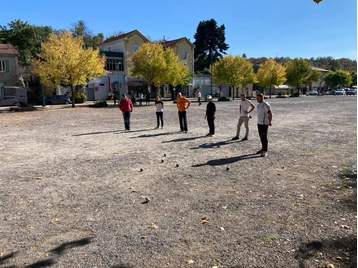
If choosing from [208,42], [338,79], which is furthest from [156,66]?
[338,79]

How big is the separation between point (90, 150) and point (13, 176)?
9.53ft

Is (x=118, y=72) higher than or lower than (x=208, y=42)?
lower

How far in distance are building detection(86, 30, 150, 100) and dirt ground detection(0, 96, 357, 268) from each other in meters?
43.4

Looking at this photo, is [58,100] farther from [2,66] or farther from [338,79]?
[338,79]

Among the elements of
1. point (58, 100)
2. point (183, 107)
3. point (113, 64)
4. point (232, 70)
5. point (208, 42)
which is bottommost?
point (183, 107)

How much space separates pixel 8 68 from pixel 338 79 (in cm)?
9776

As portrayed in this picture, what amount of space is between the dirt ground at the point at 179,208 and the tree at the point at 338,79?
10510cm

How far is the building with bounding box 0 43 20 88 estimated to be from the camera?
41.8 m

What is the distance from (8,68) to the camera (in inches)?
1658

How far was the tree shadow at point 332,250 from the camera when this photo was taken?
3.22 metres

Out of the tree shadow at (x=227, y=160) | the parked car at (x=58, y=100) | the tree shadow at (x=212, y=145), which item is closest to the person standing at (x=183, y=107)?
the tree shadow at (x=212, y=145)

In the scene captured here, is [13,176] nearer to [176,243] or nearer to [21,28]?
[176,243]

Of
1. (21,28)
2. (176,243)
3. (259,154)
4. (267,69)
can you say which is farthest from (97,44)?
(176,243)

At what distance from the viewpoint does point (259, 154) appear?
8281 millimetres
